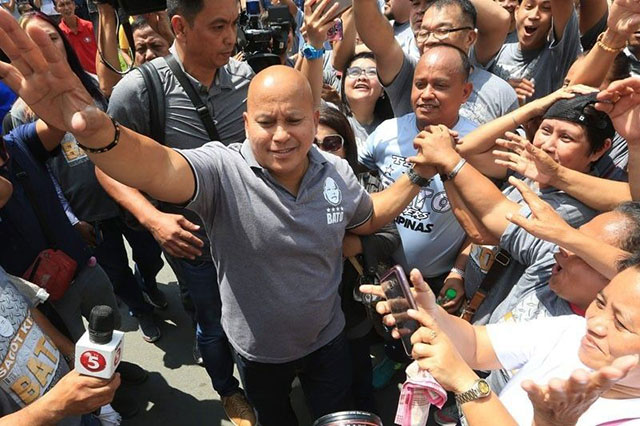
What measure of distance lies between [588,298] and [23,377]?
1.71 meters

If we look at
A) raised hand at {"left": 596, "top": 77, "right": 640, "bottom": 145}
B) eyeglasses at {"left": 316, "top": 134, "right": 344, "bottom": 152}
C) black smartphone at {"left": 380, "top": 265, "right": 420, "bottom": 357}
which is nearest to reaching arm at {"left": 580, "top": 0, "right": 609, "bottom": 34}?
raised hand at {"left": 596, "top": 77, "right": 640, "bottom": 145}

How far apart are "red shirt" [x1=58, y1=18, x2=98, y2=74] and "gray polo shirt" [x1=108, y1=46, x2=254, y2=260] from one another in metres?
3.33

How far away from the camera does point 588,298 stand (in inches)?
58.7

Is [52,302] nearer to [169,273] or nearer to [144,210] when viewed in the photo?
[144,210]

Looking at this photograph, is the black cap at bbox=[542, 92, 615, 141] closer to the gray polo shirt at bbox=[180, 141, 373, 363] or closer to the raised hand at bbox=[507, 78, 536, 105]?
the gray polo shirt at bbox=[180, 141, 373, 363]

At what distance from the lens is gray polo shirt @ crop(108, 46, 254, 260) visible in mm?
1957

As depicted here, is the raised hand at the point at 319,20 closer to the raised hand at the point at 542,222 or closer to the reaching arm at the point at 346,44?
the reaching arm at the point at 346,44

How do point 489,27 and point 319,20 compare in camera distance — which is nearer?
point 319,20

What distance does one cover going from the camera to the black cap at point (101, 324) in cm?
108

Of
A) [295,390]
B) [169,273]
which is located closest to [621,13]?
[295,390]

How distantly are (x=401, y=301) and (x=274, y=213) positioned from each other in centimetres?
56

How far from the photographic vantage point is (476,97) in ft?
8.23

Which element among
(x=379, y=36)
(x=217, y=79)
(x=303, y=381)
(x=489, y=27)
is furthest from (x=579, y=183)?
(x=489, y=27)

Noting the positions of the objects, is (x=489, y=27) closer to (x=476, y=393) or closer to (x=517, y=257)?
(x=517, y=257)
